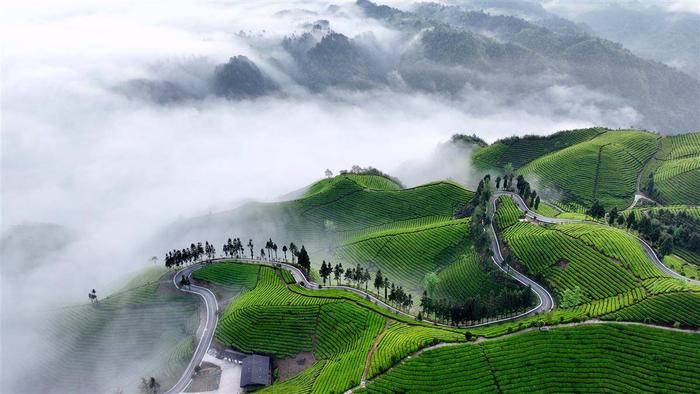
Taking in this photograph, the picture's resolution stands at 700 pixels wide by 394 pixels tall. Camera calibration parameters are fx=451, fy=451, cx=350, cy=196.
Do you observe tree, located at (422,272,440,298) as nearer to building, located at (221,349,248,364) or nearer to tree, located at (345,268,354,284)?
tree, located at (345,268,354,284)

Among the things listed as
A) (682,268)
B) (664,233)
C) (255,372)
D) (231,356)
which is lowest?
(255,372)

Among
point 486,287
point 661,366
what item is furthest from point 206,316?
point 661,366

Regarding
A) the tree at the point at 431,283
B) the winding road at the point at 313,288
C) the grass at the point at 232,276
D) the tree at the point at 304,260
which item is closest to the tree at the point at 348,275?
the winding road at the point at 313,288

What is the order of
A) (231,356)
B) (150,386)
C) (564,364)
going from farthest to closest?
1. (231,356)
2. (150,386)
3. (564,364)

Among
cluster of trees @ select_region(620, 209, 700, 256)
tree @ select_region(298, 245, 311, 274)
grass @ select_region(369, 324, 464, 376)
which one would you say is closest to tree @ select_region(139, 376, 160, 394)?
tree @ select_region(298, 245, 311, 274)

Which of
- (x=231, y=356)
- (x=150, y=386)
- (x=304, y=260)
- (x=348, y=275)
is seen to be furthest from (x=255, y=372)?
(x=304, y=260)

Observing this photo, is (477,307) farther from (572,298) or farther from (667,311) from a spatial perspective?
(667,311)
